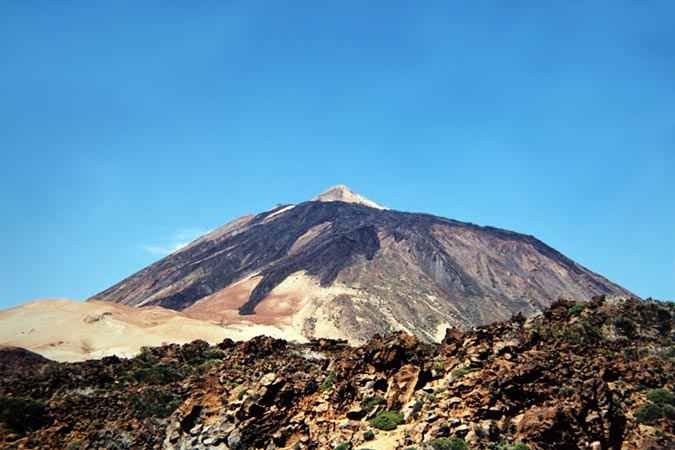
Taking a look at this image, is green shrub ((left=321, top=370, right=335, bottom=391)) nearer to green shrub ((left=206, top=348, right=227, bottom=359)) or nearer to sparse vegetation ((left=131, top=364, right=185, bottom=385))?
sparse vegetation ((left=131, top=364, right=185, bottom=385))

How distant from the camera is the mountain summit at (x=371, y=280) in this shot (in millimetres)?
114938

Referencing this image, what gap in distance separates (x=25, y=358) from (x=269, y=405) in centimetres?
6108

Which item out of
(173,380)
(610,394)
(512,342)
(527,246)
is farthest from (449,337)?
(527,246)

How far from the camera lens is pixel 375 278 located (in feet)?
A: 446

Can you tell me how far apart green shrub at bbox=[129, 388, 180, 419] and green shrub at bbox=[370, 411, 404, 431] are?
419 inches

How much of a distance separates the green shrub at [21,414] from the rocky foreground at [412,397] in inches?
2.0

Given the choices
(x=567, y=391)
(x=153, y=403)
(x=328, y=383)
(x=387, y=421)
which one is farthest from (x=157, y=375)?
(x=567, y=391)

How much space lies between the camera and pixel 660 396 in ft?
55.0

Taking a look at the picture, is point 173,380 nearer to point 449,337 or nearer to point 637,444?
point 449,337

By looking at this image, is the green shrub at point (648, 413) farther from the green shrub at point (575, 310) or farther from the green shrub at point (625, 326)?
the green shrub at point (575, 310)

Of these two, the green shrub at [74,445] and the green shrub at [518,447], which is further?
the green shrub at [74,445]

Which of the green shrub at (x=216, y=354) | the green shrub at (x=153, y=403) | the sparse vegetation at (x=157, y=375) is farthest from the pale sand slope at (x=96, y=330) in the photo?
the green shrub at (x=153, y=403)

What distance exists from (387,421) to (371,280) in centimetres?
11766

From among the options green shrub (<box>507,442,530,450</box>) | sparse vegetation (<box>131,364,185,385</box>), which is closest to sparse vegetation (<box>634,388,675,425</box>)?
green shrub (<box>507,442,530,450</box>)
